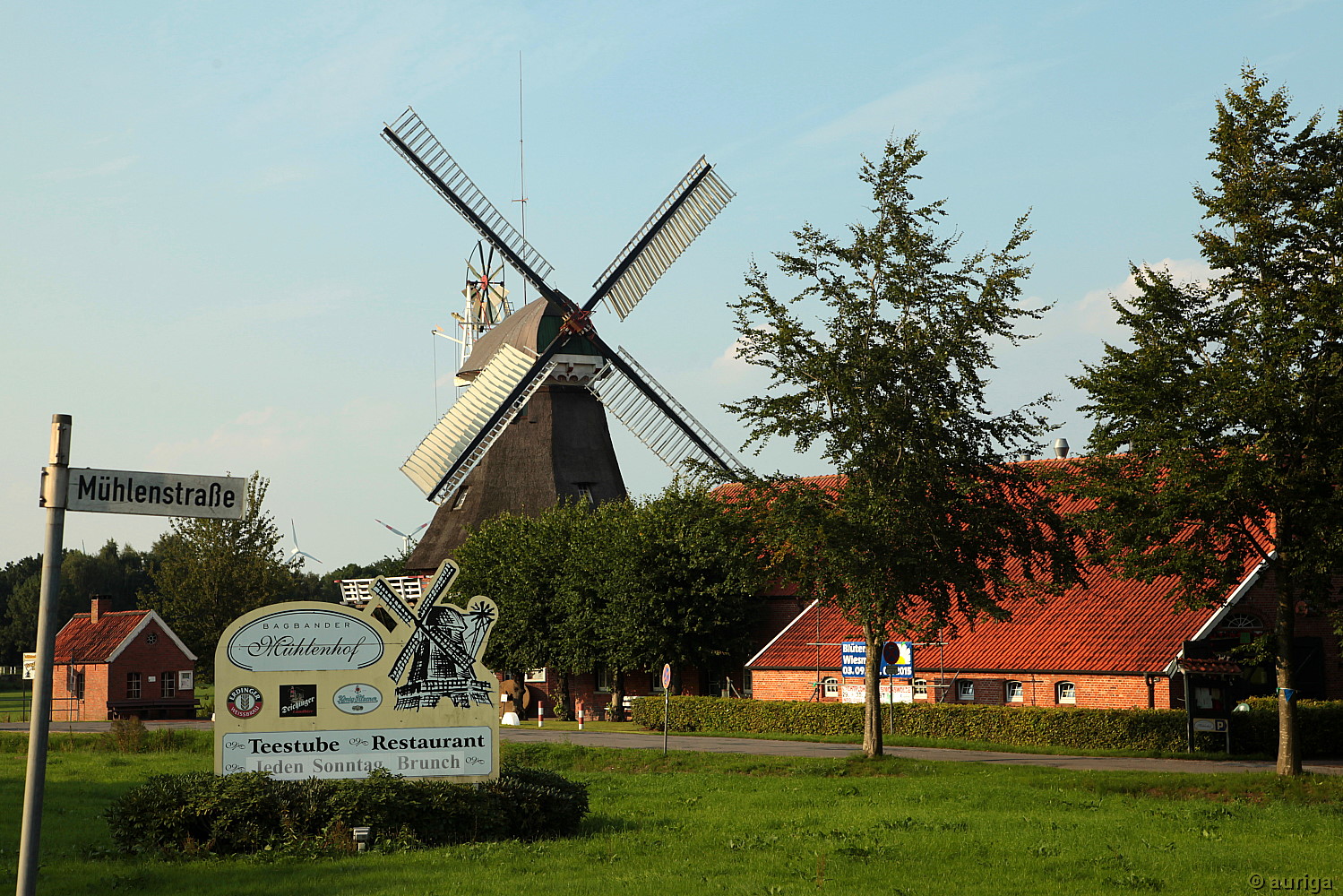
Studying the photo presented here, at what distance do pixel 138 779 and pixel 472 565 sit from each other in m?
24.5

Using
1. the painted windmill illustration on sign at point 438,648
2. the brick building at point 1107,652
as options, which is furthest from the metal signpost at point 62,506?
the brick building at point 1107,652

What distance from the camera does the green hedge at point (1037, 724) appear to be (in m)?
30.2

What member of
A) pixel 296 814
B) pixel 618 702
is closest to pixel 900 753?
pixel 296 814

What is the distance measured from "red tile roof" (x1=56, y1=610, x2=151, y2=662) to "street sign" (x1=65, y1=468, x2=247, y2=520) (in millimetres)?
53566

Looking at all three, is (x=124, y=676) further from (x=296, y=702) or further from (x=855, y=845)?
(x=855, y=845)

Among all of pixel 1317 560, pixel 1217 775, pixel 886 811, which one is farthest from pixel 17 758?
pixel 1317 560

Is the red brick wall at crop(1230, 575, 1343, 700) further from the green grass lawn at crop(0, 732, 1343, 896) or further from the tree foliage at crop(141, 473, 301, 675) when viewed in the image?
the tree foliage at crop(141, 473, 301, 675)

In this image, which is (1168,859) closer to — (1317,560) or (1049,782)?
(1049,782)

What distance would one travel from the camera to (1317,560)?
23.0 meters

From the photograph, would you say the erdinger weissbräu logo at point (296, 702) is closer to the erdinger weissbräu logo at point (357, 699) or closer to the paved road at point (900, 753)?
the erdinger weissbräu logo at point (357, 699)

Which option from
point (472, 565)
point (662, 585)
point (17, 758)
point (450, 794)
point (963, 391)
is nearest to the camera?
point (450, 794)

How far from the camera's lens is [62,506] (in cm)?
766

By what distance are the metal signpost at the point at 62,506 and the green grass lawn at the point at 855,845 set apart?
209 inches

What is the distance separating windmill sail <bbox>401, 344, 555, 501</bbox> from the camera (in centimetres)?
5203
